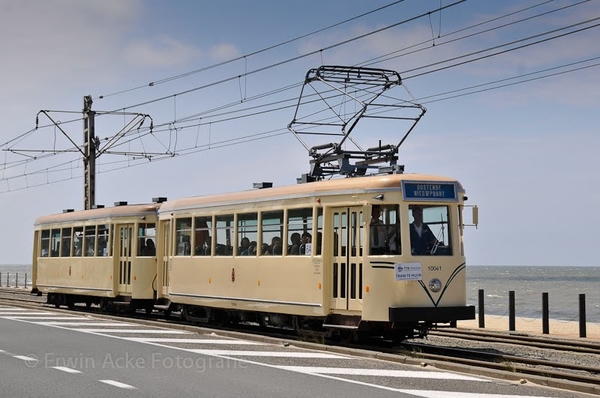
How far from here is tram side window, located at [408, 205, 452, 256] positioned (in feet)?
57.2

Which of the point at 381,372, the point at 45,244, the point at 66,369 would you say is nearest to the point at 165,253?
the point at 45,244

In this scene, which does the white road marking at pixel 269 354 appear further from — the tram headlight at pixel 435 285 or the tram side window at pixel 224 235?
the tram side window at pixel 224 235

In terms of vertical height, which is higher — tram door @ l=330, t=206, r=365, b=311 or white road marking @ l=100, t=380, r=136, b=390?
tram door @ l=330, t=206, r=365, b=311

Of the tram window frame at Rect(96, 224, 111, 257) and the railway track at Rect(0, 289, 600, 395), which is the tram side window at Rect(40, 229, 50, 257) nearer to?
the tram window frame at Rect(96, 224, 111, 257)

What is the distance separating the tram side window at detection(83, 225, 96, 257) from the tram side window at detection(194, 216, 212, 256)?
6.71 meters

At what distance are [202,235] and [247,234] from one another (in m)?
2.37

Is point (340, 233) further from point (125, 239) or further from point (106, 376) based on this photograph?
point (125, 239)

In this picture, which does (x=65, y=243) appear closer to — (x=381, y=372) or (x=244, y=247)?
(x=244, y=247)

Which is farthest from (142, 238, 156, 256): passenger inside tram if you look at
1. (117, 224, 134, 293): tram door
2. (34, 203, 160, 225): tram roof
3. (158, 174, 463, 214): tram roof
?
(158, 174, 463, 214): tram roof

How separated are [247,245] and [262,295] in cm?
128

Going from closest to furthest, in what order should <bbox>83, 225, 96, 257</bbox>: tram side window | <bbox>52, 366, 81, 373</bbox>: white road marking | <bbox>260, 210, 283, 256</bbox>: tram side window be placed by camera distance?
<bbox>52, 366, 81, 373</bbox>: white road marking < <bbox>260, 210, 283, 256</bbox>: tram side window < <bbox>83, 225, 96, 257</bbox>: tram side window

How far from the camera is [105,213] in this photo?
2858 cm

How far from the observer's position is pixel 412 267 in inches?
677

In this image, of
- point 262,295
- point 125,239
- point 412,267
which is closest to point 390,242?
point 412,267
